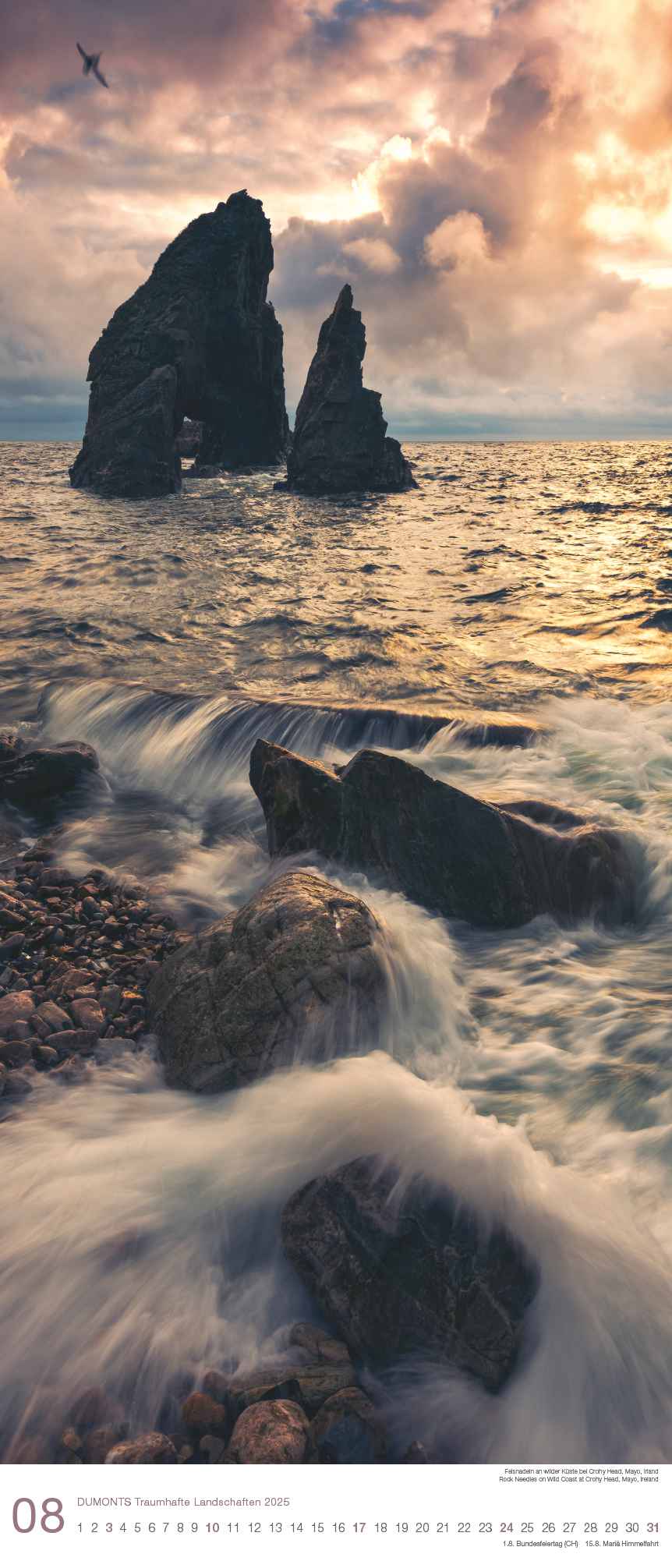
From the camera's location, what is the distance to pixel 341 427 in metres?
55.7

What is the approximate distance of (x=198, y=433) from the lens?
3799 inches

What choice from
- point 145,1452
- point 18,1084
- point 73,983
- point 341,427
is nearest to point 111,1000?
point 73,983

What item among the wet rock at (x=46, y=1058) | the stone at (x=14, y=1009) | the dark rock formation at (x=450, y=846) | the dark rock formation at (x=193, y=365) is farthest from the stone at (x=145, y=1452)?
the dark rock formation at (x=193, y=365)

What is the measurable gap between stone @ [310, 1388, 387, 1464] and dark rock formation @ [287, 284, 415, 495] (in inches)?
2307

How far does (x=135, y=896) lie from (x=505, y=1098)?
370 centimetres

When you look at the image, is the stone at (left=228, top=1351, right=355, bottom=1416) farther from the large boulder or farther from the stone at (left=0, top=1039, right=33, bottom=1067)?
the stone at (left=0, top=1039, right=33, bottom=1067)

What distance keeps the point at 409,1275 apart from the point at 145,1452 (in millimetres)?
1155

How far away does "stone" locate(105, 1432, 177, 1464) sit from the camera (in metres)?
2.71

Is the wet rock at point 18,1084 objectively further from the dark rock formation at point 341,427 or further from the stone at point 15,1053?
the dark rock formation at point 341,427

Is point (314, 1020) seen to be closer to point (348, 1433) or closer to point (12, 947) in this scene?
point (348, 1433)

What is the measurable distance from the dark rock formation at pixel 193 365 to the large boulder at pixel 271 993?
52.4 meters
